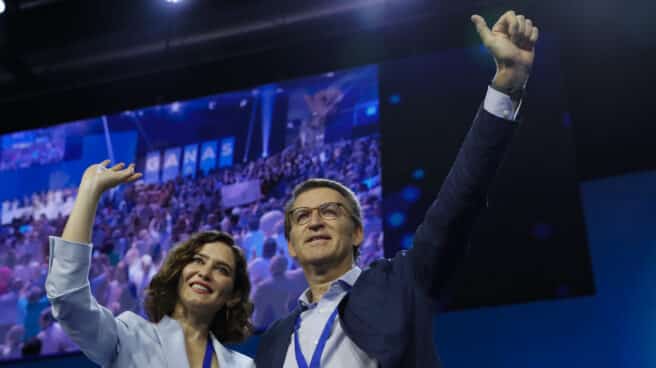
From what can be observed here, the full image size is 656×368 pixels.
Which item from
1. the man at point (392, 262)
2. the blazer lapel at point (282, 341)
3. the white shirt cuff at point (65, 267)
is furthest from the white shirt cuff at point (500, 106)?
the white shirt cuff at point (65, 267)

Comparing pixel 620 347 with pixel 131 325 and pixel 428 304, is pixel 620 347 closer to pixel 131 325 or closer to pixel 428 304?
pixel 428 304

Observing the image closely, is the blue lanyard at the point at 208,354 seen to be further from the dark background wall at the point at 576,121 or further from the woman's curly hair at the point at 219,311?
the dark background wall at the point at 576,121

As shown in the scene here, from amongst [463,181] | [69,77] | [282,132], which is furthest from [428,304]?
[69,77]

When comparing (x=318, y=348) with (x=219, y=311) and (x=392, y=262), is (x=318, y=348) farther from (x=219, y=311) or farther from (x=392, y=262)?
(x=219, y=311)

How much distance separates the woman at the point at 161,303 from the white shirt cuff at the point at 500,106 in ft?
2.70

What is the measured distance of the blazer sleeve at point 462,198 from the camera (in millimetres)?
1455

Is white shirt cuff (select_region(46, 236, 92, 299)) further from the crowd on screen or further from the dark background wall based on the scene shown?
the dark background wall

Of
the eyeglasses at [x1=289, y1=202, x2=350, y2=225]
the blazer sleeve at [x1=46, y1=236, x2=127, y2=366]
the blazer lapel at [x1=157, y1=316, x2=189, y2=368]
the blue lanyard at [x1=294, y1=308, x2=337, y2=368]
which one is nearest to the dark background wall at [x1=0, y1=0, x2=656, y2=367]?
the eyeglasses at [x1=289, y1=202, x2=350, y2=225]

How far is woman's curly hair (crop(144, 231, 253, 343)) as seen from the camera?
6.59 feet

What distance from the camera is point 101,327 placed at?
166 cm

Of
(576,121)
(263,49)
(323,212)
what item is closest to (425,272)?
(323,212)

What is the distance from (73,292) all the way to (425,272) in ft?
2.54

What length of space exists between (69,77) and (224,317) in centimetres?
350

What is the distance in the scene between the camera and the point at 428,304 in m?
1.61
